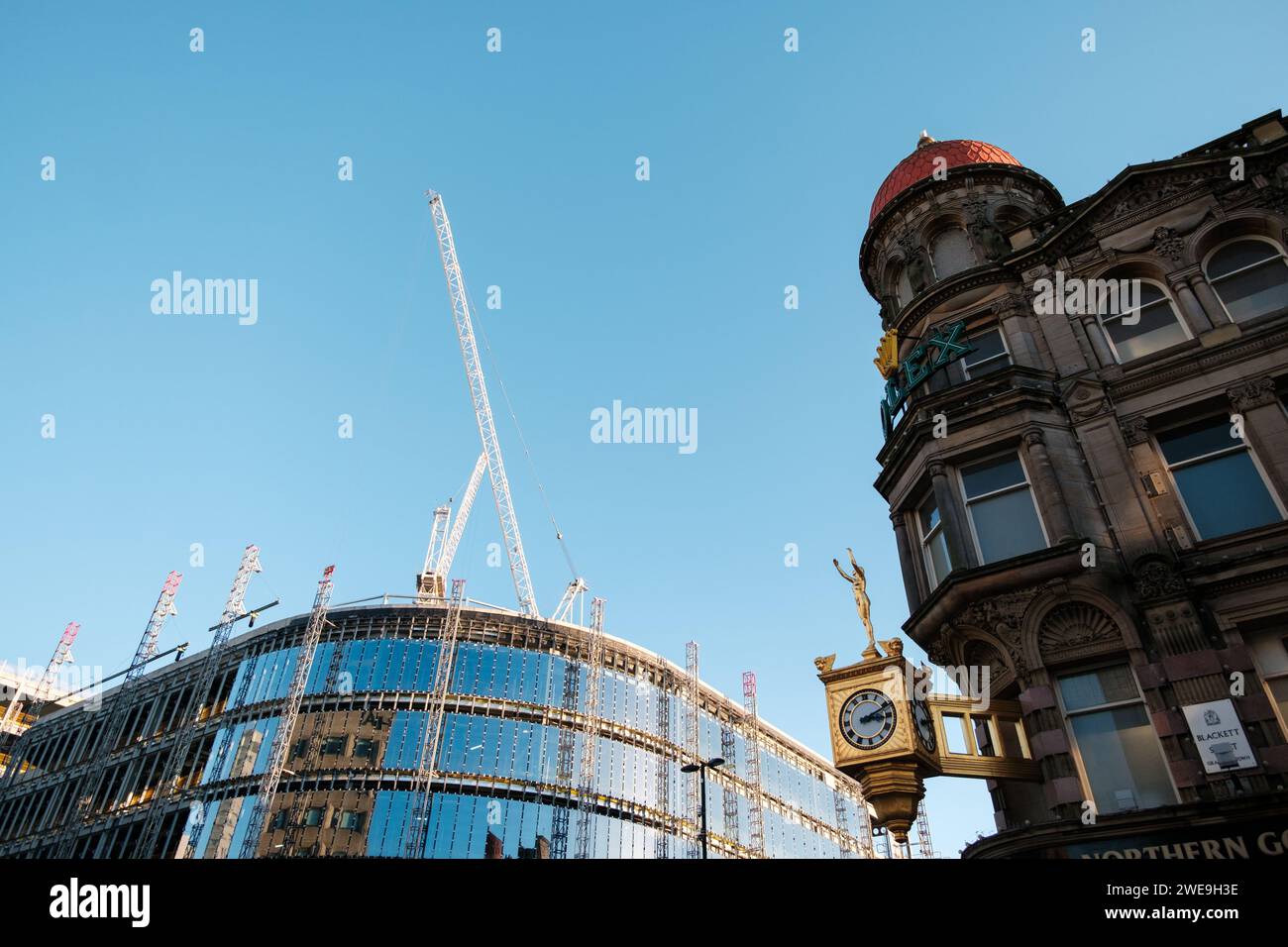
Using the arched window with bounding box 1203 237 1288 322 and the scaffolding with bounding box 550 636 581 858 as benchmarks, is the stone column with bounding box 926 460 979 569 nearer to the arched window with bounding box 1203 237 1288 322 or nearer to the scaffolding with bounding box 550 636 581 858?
the arched window with bounding box 1203 237 1288 322

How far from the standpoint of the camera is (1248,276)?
→ 58.7 feet

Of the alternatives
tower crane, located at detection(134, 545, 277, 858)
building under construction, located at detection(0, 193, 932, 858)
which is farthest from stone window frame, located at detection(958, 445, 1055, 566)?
tower crane, located at detection(134, 545, 277, 858)

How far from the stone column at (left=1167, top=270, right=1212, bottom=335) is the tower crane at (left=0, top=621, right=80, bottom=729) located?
13625 centimetres

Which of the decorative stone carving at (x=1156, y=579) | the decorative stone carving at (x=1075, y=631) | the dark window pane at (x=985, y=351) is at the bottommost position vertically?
the decorative stone carving at (x=1075, y=631)

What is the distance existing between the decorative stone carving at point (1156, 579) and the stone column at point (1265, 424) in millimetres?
2585

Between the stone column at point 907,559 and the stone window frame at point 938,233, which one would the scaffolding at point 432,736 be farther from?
the stone window frame at point 938,233

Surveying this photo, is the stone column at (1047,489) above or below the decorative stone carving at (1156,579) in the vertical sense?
above

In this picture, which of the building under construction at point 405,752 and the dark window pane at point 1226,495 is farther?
the building under construction at point 405,752

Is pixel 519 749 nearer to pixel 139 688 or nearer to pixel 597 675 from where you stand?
pixel 597 675

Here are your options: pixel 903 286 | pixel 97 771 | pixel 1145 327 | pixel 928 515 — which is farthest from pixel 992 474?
pixel 97 771

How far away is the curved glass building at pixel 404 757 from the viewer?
177ft

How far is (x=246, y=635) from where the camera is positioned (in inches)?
2662

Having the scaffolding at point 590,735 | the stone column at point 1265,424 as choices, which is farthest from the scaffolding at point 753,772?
the stone column at point 1265,424

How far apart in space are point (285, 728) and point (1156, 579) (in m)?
58.8
